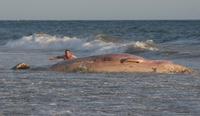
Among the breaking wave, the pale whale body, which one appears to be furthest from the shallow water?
the breaking wave

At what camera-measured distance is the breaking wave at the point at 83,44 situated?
3472 cm

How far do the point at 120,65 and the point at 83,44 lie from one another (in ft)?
71.8

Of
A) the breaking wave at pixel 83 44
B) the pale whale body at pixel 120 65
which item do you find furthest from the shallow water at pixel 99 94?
the breaking wave at pixel 83 44

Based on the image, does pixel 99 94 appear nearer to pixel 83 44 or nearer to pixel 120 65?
pixel 120 65

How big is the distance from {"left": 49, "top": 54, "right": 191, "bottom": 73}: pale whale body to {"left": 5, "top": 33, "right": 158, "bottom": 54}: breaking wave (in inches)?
567

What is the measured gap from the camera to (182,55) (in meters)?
26.8

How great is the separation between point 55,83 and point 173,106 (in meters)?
4.06

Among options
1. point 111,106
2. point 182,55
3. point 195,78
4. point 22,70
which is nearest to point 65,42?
point 182,55

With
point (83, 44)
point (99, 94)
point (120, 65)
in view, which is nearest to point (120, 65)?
point (120, 65)

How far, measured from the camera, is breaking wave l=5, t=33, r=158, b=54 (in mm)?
34719

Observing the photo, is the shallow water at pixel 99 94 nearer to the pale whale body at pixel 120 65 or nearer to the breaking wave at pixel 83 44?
the pale whale body at pixel 120 65

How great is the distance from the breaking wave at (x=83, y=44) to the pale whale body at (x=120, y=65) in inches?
567

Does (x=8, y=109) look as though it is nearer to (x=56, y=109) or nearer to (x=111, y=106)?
(x=56, y=109)

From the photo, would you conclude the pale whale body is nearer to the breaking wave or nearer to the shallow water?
the shallow water
